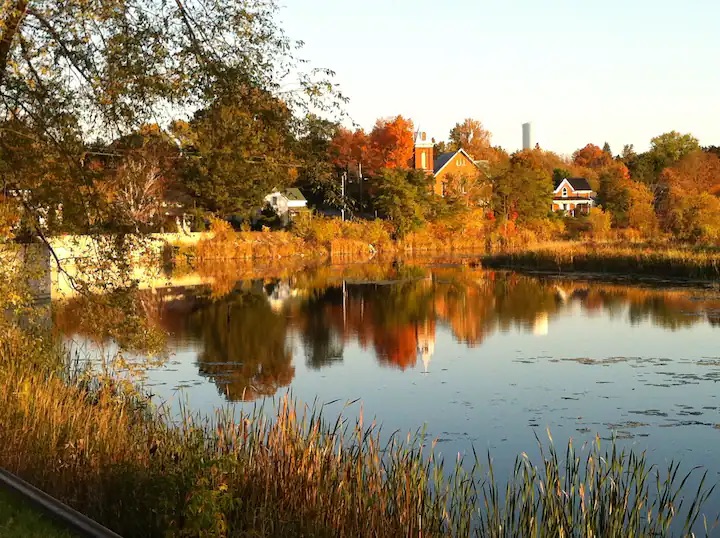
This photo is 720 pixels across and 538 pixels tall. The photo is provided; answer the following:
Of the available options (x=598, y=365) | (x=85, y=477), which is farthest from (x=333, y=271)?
(x=85, y=477)

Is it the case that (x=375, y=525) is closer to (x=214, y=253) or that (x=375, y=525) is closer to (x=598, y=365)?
(x=598, y=365)

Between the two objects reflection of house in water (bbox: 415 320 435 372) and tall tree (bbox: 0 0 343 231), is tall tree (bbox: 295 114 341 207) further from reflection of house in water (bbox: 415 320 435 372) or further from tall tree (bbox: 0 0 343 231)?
reflection of house in water (bbox: 415 320 435 372)

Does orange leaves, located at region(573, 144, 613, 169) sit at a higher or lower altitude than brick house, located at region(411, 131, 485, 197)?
higher

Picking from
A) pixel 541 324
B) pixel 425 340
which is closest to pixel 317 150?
pixel 425 340

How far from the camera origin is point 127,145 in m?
12.1

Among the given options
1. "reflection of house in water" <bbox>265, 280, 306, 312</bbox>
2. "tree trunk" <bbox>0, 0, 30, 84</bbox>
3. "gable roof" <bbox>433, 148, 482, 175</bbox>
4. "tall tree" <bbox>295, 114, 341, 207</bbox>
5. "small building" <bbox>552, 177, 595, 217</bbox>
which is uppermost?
"gable roof" <bbox>433, 148, 482, 175</bbox>

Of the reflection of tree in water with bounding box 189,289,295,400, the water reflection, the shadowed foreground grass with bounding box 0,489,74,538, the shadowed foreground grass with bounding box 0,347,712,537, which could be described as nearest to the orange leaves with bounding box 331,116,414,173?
the water reflection

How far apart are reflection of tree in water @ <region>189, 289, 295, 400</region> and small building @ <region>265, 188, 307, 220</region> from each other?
38.4 m

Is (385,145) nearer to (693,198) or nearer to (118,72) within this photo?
(693,198)

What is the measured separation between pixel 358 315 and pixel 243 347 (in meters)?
7.41

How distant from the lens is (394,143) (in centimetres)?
8288

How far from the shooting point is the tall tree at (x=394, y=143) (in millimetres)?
82250

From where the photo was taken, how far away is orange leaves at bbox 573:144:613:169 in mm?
150750

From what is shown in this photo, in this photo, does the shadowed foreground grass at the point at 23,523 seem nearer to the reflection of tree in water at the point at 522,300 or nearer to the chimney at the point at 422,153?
the reflection of tree in water at the point at 522,300
